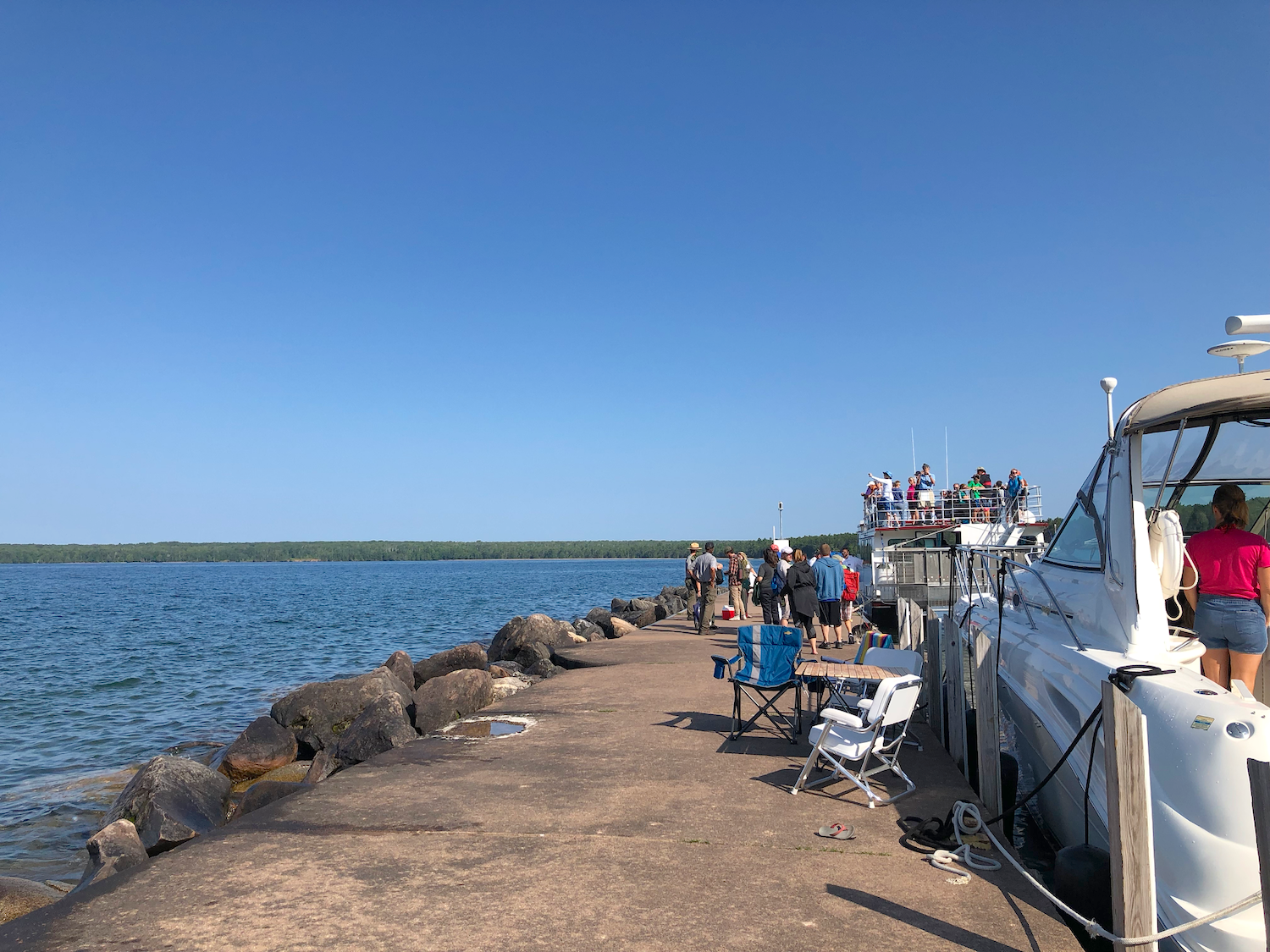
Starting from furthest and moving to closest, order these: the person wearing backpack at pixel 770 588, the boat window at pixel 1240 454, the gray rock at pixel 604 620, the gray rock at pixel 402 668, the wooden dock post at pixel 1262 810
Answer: the gray rock at pixel 604 620 < the gray rock at pixel 402 668 < the person wearing backpack at pixel 770 588 < the boat window at pixel 1240 454 < the wooden dock post at pixel 1262 810

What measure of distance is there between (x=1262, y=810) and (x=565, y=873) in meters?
3.23

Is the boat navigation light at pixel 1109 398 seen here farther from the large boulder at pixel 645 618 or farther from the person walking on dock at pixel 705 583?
the large boulder at pixel 645 618

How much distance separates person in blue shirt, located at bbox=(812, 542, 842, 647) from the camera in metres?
13.1

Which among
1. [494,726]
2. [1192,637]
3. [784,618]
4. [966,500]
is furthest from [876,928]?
[966,500]

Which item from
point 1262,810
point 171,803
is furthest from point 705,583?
point 1262,810

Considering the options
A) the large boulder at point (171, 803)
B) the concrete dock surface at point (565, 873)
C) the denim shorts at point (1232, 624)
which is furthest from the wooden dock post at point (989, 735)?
the large boulder at point (171, 803)

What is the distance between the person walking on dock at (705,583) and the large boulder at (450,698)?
6421 millimetres

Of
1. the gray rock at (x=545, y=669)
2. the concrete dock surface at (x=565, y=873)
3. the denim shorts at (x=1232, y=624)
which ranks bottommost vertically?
the gray rock at (x=545, y=669)

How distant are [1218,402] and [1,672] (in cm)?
2681

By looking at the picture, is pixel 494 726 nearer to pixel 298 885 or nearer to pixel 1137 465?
pixel 298 885

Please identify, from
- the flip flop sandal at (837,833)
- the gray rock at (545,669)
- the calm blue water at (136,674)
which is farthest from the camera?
the gray rock at (545,669)

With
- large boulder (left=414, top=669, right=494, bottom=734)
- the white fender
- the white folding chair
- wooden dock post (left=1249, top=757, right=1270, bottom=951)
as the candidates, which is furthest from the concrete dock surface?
large boulder (left=414, top=669, right=494, bottom=734)

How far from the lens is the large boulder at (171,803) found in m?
6.63

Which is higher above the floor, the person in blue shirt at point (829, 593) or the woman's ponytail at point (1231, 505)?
the woman's ponytail at point (1231, 505)
